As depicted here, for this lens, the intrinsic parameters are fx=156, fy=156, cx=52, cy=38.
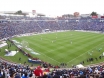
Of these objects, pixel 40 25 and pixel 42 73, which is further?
pixel 40 25

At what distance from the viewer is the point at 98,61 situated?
37.4m

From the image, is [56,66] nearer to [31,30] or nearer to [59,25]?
[31,30]

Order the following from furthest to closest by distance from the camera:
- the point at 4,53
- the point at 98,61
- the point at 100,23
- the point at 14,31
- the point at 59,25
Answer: the point at 59,25, the point at 100,23, the point at 14,31, the point at 4,53, the point at 98,61

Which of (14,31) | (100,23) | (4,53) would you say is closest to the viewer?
(4,53)

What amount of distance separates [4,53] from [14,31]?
127 ft

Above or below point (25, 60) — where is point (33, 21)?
above

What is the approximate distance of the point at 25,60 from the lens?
1500 inches

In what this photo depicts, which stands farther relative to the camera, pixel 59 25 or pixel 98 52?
pixel 59 25

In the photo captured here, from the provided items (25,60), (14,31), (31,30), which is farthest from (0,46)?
(31,30)

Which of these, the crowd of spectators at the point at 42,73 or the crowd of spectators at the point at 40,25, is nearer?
the crowd of spectators at the point at 42,73

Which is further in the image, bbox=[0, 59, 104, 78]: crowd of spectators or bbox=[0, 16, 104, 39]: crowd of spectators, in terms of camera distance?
bbox=[0, 16, 104, 39]: crowd of spectators

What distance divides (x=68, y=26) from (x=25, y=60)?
83.9 m

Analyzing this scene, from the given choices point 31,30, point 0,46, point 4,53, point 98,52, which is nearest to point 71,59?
point 98,52

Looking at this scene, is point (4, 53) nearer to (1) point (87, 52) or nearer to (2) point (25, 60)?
(2) point (25, 60)
